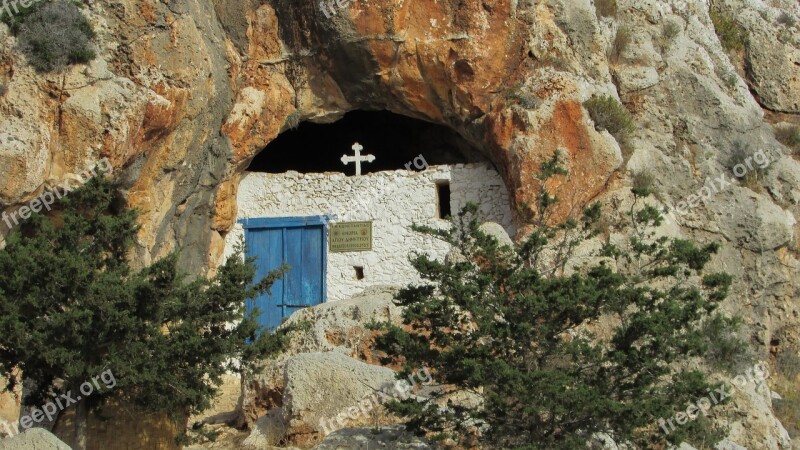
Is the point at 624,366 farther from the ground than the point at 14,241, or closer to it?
closer to it

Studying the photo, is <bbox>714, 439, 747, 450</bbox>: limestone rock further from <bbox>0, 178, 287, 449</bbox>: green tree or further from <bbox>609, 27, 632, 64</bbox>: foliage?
<bbox>609, 27, 632, 64</bbox>: foliage

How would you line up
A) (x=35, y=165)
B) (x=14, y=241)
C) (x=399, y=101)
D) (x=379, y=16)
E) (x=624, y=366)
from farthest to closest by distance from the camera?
(x=399, y=101), (x=379, y=16), (x=35, y=165), (x=14, y=241), (x=624, y=366)

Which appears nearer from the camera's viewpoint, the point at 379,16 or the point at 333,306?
the point at 333,306

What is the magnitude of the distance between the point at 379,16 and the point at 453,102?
6.18 ft

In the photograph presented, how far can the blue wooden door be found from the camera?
17094mm

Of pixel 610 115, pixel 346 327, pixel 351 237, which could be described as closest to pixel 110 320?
pixel 346 327

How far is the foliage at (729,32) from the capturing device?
19.8 meters

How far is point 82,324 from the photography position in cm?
984

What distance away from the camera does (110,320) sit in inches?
392

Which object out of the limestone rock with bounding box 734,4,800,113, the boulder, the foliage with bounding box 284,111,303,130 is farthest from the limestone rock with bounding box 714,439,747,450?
the limestone rock with bounding box 734,4,800,113

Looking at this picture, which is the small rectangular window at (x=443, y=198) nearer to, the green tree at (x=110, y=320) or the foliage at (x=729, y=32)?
the green tree at (x=110, y=320)

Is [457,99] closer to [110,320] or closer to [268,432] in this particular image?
[268,432]

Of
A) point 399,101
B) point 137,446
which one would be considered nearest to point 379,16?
point 399,101

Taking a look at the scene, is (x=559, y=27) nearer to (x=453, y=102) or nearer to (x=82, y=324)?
(x=453, y=102)
